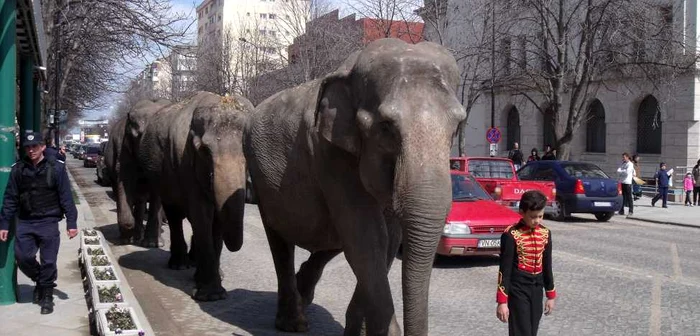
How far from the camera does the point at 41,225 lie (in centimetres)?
764

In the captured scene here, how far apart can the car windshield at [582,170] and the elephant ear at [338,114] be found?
53.6ft

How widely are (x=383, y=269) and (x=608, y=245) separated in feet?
34.5

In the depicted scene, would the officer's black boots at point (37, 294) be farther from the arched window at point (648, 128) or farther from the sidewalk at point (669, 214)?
the arched window at point (648, 128)

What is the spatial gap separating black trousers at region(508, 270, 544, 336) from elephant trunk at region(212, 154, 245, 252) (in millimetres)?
3932

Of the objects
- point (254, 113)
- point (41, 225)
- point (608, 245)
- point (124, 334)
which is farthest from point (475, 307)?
point (608, 245)

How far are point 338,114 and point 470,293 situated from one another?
4.99m

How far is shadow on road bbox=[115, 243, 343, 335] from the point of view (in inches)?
298

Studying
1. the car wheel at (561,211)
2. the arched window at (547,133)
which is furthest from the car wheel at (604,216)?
the arched window at (547,133)

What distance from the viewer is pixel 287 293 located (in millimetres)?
7297

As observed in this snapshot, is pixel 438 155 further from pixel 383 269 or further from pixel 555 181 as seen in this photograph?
pixel 555 181

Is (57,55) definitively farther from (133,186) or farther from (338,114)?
(338,114)

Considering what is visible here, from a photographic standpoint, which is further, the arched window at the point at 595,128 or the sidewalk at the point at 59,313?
the arched window at the point at 595,128

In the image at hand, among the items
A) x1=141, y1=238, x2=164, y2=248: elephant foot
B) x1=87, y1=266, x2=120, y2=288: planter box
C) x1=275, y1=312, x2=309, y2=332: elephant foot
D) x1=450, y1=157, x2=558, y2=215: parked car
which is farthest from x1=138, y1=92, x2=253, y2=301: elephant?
x1=450, y1=157, x2=558, y2=215: parked car

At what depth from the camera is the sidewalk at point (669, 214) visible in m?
20.5
